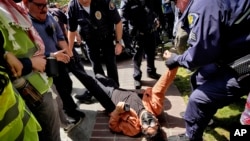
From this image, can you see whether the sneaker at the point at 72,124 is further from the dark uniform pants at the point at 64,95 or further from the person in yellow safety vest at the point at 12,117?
the person in yellow safety vest at the point at 12,117

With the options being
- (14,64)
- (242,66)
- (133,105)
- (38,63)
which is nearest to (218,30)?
(242,66)

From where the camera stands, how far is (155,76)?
513 cm

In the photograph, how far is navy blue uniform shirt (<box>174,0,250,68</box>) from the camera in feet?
6.93

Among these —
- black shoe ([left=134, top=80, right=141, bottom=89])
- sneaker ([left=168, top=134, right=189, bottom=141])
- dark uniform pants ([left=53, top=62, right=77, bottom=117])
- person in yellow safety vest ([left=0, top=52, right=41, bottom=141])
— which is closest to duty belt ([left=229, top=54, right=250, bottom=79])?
sneaker ([left=168, top=134, right=189, bottom=141])

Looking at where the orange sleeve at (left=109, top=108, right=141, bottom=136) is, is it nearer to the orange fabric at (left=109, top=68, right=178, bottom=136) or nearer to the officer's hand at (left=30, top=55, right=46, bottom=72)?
the orange fabric at (left=109, top=68, right=178, bottom=136)

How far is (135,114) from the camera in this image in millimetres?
3262

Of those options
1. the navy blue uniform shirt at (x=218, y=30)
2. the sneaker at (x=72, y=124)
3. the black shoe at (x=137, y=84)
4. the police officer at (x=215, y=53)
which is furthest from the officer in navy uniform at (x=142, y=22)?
the navy blue uniform shirt at (x=218, y=30)

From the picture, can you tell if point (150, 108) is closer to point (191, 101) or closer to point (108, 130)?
point (108, 130)

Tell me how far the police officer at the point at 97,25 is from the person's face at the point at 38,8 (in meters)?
1.18

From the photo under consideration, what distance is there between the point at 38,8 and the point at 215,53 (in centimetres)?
161

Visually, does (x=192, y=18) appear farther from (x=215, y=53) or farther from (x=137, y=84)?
(x=137, y=84)

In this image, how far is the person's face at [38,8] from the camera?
2453mm

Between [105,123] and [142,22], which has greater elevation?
[142,22]

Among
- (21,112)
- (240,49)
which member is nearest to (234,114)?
(240,49)
